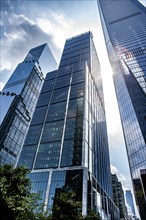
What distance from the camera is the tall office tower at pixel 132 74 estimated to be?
231 ft

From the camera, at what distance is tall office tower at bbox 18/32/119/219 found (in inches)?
2406

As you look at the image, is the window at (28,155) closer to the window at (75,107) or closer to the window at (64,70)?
the window at (75,107)

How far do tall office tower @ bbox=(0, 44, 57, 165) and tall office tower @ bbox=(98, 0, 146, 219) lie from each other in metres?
65.9

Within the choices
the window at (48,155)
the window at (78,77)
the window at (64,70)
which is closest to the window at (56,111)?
the window at (48,155)

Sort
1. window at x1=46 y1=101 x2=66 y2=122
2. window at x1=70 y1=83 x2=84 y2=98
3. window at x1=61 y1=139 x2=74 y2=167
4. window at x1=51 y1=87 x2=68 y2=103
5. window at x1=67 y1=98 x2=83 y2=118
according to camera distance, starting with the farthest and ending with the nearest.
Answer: window at x1=51 y1=87 x2=68 y2=103, window at x1=70 y1=83 x2=84 y2=98, window at x1=46 y1=101 x2=66 y2=122, window at x1=67 y1=98 x2=83 y2=118, window at x1=61 y1=139 x2=74 y2=167

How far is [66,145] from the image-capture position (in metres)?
74.5

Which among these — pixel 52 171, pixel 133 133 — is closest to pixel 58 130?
pixel 52 171

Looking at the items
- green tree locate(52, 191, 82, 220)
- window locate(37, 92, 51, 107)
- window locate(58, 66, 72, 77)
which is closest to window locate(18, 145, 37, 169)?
window locate(37, 92, 51, 107)

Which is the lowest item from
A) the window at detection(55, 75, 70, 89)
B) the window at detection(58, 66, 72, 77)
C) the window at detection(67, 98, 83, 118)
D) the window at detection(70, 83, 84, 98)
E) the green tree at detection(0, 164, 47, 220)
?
the green tree at detection(0, 164, 47, 220)

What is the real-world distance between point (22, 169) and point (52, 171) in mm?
56661

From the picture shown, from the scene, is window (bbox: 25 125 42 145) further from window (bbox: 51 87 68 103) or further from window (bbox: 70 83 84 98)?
window (bbox: 70 83 84 98)

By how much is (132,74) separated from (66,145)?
56439 millimetres

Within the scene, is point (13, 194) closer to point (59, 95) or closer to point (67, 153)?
point (67, 153)

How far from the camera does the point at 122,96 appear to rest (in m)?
99.8
